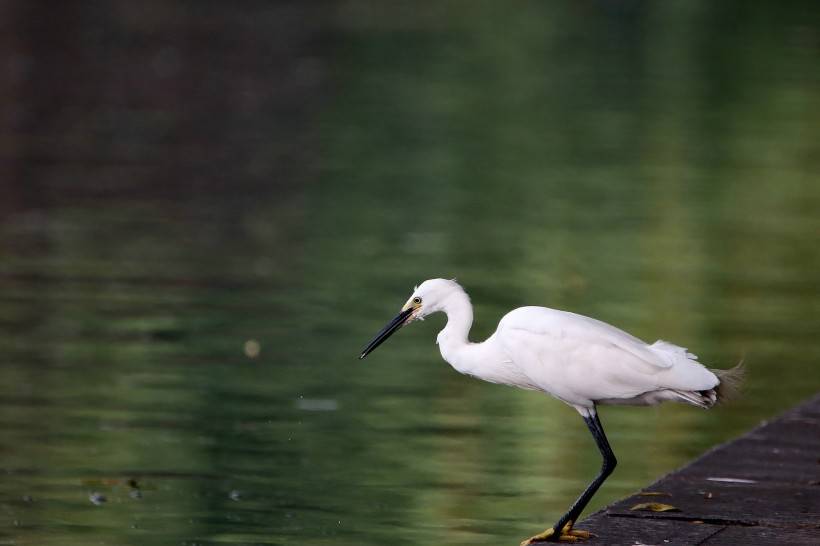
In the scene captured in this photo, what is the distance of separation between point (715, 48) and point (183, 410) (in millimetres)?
24565

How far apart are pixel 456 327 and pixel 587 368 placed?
63 cm

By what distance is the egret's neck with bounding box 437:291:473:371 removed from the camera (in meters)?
6.84

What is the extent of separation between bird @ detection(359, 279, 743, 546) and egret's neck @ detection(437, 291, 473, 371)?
0.27 feet

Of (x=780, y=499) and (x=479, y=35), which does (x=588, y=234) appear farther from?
(x=479, y=35)

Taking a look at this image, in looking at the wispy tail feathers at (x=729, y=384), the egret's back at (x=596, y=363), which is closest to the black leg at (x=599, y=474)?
the egret's back at (x=596, y=363)

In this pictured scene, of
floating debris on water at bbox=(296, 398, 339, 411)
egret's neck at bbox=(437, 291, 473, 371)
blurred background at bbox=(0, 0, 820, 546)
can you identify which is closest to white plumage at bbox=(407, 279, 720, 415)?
egret's neck at bbox=(437, 291, 473, 371)

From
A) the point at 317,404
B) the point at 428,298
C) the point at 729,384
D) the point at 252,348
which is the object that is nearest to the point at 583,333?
the point at 729,384

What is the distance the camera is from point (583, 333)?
6.52 meters

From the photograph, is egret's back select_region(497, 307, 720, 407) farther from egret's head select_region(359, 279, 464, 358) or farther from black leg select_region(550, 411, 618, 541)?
egret's head select_region(359, 279, 464, 358)

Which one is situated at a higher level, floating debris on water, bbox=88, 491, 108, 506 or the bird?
the bird

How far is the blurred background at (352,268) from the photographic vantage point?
802cm

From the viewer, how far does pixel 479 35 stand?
114 feet

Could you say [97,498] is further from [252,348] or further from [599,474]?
[252,348]

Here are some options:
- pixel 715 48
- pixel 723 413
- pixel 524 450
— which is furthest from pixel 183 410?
pixel 715 48
